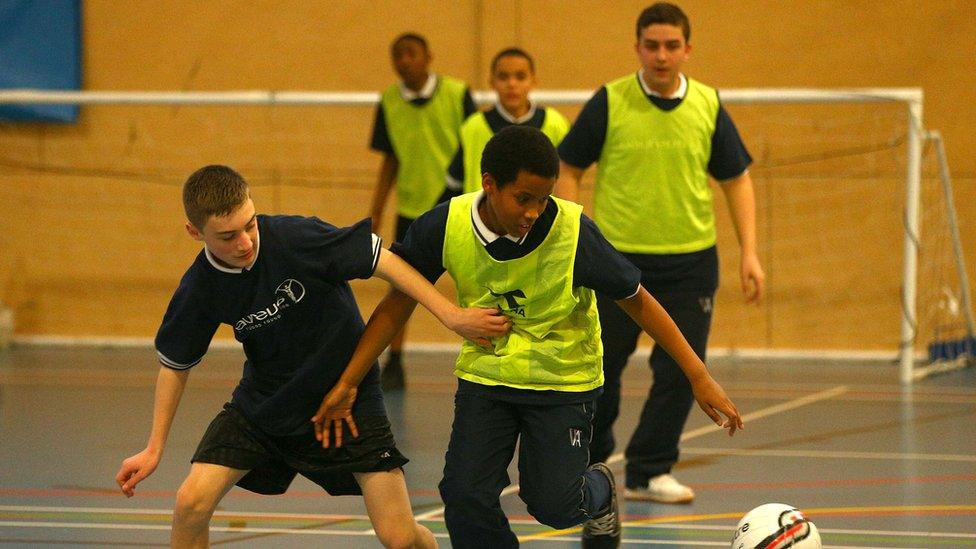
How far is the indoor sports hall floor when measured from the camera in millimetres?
5309

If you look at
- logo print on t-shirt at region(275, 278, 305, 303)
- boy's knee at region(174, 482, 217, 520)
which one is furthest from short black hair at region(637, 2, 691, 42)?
boy's knee at region(174, 482, 217, 520)

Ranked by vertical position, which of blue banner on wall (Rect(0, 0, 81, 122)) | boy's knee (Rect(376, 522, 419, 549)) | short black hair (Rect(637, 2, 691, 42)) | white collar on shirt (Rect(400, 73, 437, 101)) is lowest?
boy's knee (Rect(376, 522, 419, 549))

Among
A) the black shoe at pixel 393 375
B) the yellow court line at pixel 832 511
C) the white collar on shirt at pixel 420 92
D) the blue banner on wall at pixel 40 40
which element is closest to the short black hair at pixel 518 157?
the yellow court line at pixel 832 511

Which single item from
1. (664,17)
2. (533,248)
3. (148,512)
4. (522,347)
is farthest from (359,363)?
(664,17)

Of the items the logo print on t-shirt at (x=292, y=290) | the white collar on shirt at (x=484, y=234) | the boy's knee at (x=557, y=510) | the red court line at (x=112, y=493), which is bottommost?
the red court line at (x=112, y=493)

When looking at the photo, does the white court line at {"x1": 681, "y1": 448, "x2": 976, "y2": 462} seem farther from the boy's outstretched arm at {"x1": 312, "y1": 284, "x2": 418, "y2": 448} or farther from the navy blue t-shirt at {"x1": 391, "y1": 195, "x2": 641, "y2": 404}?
the boy's outstretched arm at {"x1": 312, "y1": 284, "x2": 418, "y2": 448}

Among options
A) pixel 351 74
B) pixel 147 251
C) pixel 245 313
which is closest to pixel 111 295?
pixel 147 251

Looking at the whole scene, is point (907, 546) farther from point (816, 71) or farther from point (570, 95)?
point (816, 71)

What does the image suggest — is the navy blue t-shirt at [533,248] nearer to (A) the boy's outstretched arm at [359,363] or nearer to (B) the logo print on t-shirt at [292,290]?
(A) the boy's outstretched arm at [359,363]

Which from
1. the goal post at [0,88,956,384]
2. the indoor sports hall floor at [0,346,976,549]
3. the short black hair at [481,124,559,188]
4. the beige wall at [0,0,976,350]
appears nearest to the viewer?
the short black hair at [481,124,559,188]

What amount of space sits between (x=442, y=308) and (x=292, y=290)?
461 mm

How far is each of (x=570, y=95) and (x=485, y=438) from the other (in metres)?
5.82

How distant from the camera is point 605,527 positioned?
4453mm

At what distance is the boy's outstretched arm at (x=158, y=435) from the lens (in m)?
Answer: 3.90
